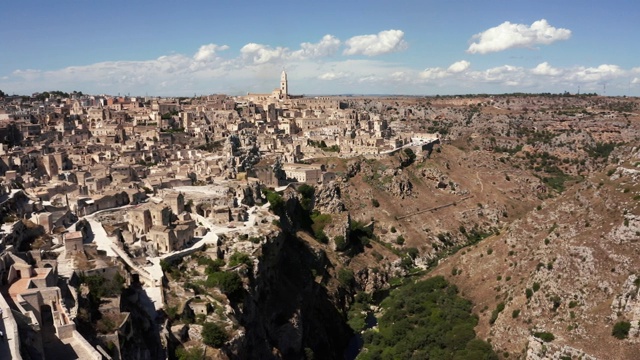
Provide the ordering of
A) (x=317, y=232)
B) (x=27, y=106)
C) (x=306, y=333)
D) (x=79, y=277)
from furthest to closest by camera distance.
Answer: (x=27, y=106) < (x=317, y=232) < (x=306, y=333) < (x=79, y=277)

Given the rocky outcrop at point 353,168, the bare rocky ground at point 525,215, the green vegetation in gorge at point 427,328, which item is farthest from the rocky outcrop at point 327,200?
the green vegetation in gorge at point 427,328

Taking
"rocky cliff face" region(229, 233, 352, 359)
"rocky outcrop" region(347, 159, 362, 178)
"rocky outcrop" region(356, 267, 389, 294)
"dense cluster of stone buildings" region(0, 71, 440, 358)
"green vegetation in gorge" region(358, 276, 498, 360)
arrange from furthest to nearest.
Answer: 1. "rocky outcrop" region(347, 159, 362, 178)
2. "rocky outcrop" region(356, 267, 389, 294)
3. "green vegetation in gorge" region(358, 276, 498, 360)
4. "rocky cliff face" region(229, 233, 352, 359)
5. "dense cluster of stone buildings" region(0, 71, 440, 358)

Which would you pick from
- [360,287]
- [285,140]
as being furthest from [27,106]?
[360,287]

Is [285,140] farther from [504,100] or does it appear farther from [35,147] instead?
[504,100]

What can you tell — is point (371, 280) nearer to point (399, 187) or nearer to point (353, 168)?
point (399, 187)

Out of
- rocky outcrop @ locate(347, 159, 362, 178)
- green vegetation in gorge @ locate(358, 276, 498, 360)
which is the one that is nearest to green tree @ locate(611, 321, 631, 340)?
green vegetation in gorge @ locate(358, 276, 498, 360)

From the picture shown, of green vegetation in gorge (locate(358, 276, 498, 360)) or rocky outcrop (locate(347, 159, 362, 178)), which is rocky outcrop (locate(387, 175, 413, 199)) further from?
green vegetation in gorge (locate(358, 276, 498, 360))

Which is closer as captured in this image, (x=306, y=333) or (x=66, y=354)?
(x=66, y=354)

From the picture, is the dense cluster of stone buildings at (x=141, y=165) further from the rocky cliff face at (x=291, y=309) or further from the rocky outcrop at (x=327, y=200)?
the rocky cliff face at (x=291, y=309)
